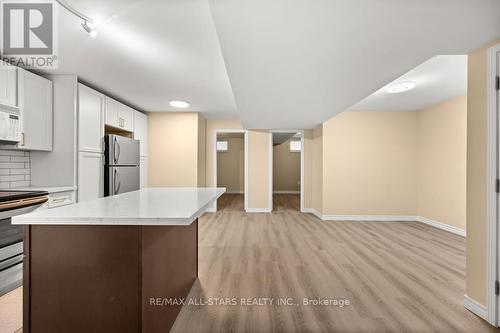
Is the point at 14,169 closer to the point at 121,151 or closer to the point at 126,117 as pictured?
the point at 121,151

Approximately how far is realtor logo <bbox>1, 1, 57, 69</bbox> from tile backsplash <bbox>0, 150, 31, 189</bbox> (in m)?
1.09

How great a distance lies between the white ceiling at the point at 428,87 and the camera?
294 centimetres

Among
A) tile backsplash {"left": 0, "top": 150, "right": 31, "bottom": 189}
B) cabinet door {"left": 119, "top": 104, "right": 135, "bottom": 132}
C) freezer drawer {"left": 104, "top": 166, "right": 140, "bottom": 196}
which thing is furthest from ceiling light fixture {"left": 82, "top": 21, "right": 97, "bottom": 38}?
cabinet door {"left": 119, "top": 104, "right": 135, "bottom": 132}

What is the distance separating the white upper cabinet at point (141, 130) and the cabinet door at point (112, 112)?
64 centimetres

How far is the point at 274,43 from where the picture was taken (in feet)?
6.04

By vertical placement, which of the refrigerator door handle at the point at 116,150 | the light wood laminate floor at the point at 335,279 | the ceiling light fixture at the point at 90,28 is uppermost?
the ceiling light fixture at the point at 90,28

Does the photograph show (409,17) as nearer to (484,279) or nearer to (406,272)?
(484,279)

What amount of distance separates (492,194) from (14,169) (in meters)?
4.85

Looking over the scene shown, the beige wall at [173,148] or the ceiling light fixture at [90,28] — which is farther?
the beige wall at [173,148]

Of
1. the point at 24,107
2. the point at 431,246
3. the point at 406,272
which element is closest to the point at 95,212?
the point at 24,107

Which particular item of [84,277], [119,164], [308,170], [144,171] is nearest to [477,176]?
[84,277]

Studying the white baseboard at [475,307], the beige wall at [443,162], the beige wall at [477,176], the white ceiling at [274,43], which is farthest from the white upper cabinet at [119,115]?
the beige wall at [443,162]

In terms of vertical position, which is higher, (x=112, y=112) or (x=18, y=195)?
(x=112, y=112)

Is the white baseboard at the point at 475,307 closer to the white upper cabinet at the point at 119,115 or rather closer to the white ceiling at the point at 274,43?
the white ceiling at the point at 274,43
